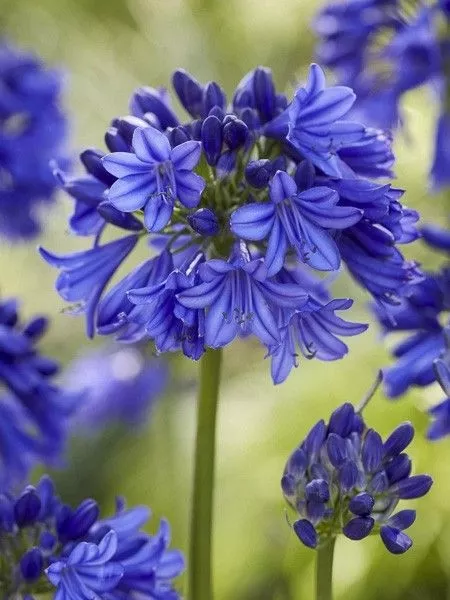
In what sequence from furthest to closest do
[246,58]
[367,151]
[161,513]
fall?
[246,58], [161,513], [367,151]

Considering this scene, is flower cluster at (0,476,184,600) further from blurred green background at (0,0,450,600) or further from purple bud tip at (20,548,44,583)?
blurred green background at (0,0,450,600)

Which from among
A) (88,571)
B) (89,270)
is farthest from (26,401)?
(88,571)

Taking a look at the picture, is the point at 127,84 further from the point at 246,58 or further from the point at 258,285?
the point at 258,285

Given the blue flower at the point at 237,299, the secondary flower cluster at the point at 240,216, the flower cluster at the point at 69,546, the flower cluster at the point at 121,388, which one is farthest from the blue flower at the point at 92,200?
the flower cluster at the point at 121,388

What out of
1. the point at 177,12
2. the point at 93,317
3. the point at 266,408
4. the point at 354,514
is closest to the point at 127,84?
the point at 177,12

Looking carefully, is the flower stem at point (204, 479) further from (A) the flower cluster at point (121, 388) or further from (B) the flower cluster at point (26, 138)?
(A) the flower cluster at point (121, 388)
